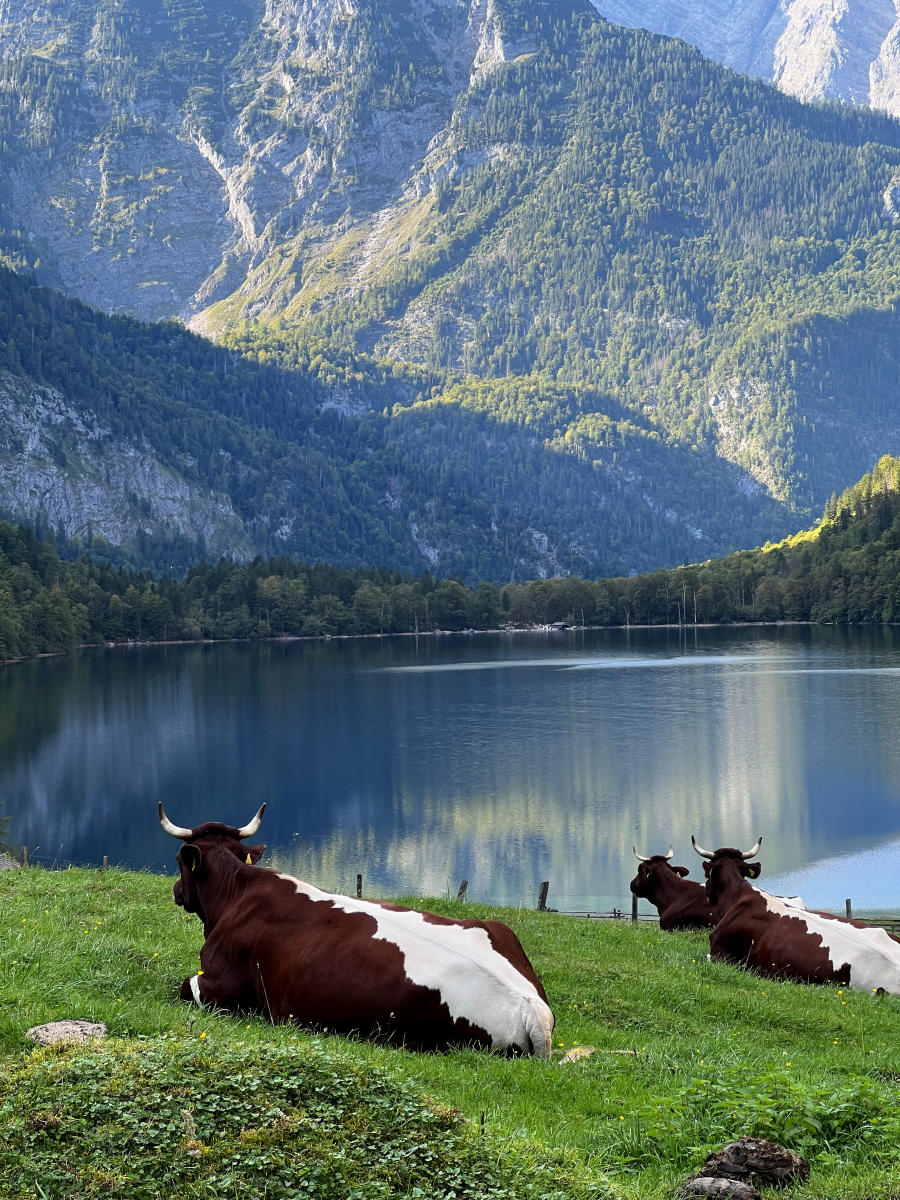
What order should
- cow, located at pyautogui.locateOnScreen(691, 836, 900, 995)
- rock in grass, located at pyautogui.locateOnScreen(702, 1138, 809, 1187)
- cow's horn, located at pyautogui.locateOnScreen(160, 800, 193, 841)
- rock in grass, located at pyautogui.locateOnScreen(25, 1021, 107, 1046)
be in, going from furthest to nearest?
cow, located at pyautogui.locateOnScreen(691, 836, 900, 995) → cow's horn, located at pyautogui.locateOnScreen(160, 800, 193, 841) → rock in grass, located at pyautogui.locateOnScreen(25, 1021, 107, 1046) → rock in grass, located at pyautogui.locateOnScreen(702, 1138, 809, 1187)

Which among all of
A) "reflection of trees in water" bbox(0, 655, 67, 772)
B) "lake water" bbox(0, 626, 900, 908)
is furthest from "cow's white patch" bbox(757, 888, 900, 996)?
"reflection of trees in water" bbox(0, 655, 67, 772)

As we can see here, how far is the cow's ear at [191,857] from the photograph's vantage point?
1412 centimetres

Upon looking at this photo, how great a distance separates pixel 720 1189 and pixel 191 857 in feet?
27.6

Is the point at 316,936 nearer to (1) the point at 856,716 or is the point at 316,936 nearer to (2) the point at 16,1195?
(2) the point at 16,1195

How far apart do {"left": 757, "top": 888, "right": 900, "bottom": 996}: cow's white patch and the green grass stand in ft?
2.35

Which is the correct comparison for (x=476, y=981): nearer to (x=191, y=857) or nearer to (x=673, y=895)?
(x=191, y=857)

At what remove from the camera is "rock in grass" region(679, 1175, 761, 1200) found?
23.8 feet

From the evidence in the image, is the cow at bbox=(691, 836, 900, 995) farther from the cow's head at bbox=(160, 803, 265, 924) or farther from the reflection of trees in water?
the reflection of trees in water

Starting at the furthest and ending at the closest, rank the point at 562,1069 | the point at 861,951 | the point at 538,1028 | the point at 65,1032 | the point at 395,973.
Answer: the point at 861,951 < the point at 395,973 < the point at 538,1028 < the point at 562,1069 < the point at 65,1032

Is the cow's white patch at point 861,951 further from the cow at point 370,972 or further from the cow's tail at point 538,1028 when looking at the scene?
the cow's tail at point 538,1028

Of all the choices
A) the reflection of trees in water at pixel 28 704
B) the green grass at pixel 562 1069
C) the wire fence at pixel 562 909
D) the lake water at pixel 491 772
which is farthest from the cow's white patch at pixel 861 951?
the reflection of trees in water at pixel 28 704

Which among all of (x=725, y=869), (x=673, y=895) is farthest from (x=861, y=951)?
(x=673, y=895)

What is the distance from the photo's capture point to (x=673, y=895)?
2586 centimetres

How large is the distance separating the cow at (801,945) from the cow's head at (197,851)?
9.41 meters
